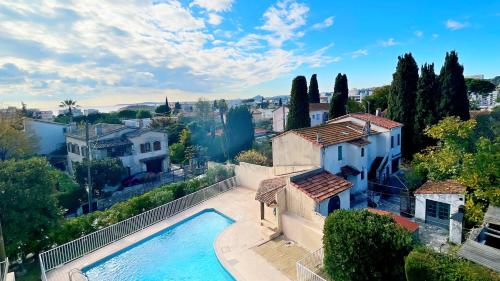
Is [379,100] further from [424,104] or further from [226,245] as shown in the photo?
[226,245]

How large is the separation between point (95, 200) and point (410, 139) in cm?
3500

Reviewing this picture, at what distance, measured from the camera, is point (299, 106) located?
35719 millimetres

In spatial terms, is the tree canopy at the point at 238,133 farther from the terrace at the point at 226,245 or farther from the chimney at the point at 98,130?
the chimney at the point at 98,130

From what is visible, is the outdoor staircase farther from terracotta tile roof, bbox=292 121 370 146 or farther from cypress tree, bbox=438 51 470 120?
cypress tree, bbox=438 51 470 120

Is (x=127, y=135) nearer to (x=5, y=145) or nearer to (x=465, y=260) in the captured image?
(x=5, y=145)

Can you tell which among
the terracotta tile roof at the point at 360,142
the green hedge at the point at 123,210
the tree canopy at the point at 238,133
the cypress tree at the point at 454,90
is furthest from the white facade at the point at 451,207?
the tree canopy at the point at 238,133

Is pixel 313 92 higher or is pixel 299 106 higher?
pixel 313 92

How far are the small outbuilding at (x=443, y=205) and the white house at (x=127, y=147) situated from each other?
31823 mm

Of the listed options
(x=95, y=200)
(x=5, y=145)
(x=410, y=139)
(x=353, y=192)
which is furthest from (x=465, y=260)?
(x=5, y=145)

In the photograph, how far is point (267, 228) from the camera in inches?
691

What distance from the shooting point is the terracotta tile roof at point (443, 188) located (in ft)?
56.4

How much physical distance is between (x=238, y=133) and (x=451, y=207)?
2686 centimetres

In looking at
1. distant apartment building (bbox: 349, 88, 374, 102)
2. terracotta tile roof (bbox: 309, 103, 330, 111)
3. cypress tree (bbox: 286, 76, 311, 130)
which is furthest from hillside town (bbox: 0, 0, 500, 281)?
distant apartment building (bbox: 349, 88, 374, 102)

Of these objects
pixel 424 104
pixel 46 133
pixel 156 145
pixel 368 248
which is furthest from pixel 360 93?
pixel 368 248
